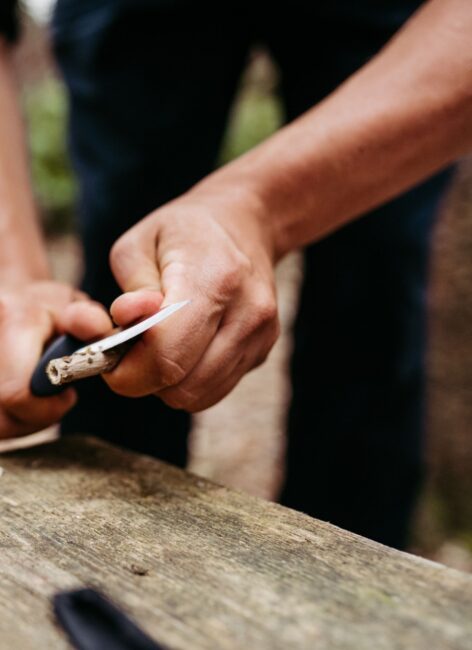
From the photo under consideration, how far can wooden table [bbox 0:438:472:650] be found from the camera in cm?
41

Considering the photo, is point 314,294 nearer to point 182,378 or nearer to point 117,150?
point 117,150

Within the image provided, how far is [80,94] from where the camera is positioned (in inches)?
52.5

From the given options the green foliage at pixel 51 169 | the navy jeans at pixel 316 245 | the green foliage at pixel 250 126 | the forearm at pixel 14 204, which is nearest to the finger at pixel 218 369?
the forearm at pixel 14 204

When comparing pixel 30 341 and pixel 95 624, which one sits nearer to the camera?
pixel 95 624

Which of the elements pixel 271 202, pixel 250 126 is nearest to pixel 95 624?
pixel 271 202

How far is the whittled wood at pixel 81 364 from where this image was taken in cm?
64

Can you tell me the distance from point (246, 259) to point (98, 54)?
77cm

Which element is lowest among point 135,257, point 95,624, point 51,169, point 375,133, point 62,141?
point 95,624

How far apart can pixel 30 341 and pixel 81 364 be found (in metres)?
0.16

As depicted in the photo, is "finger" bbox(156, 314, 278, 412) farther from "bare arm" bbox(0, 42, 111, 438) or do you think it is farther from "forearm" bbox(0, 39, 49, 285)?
"forearm" bbox(0, 39, 49, 285)

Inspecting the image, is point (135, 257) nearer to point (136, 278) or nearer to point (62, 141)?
point (136, 278)

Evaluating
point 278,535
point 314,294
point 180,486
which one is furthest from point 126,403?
point 278,535

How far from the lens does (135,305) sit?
2.07 ft

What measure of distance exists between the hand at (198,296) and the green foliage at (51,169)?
483cm
